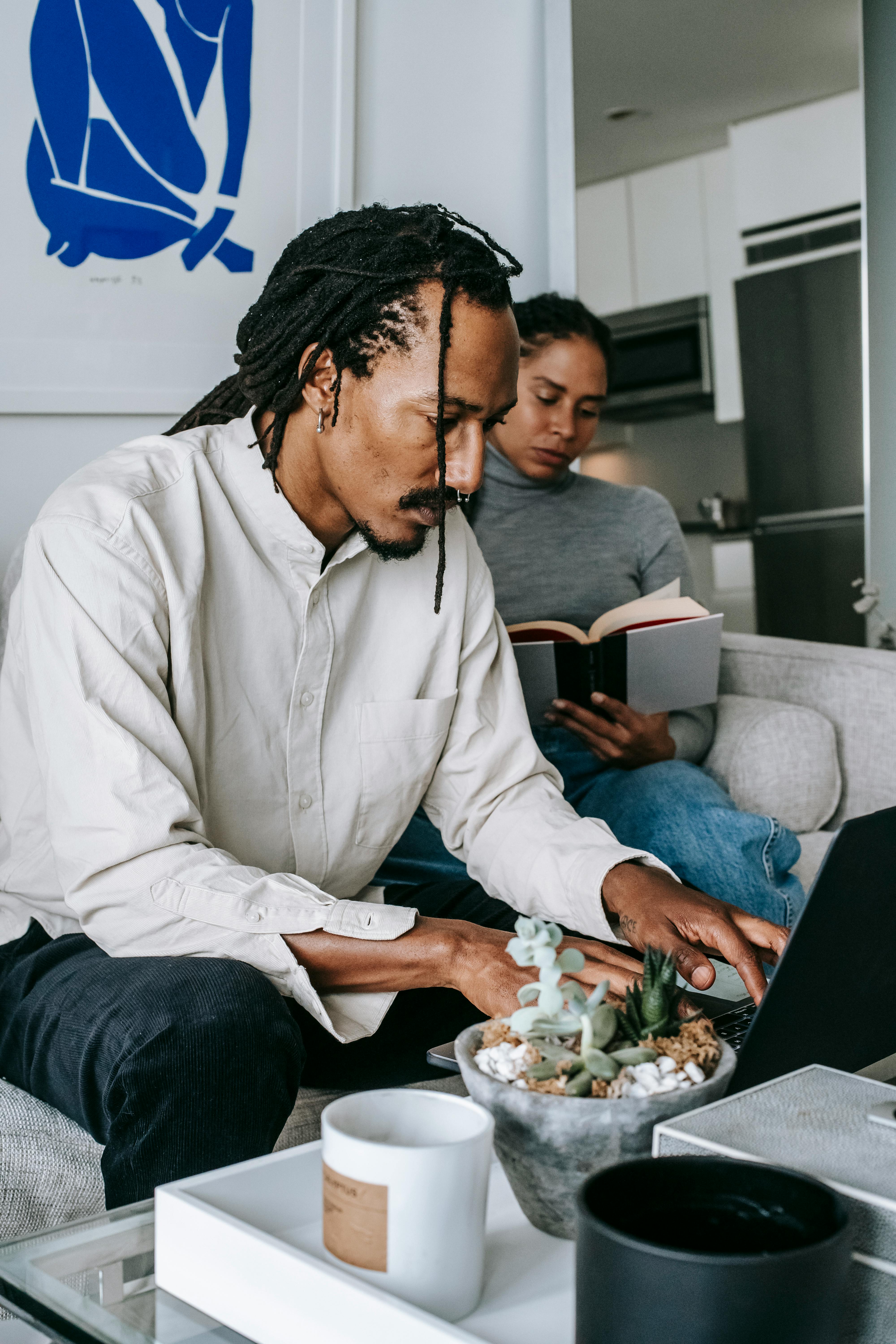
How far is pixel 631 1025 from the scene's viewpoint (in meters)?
0.70

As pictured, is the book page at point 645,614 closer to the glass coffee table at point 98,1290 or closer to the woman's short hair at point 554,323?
the woman's short hair at point 554,323

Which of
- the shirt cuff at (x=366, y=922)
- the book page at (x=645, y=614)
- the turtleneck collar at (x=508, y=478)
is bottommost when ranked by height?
the shirt cuff at (x=366, y=922)

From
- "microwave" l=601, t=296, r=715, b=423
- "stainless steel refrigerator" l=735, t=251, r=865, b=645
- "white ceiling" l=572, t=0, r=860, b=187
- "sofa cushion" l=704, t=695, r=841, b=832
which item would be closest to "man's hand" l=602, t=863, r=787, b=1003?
"sofa cushion" l=704, t=695, r=841, b=832

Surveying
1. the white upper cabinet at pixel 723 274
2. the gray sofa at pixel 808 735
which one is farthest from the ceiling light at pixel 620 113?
the white upper cabinet at pixel 723 274

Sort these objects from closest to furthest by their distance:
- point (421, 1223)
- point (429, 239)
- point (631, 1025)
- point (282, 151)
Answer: point (421, 1223), point (631, 1025), point (429, 239), point (282, 151)

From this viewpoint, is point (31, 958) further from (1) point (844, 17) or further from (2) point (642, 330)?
(2) point (642, 330)

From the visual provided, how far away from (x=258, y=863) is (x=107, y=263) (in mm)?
982

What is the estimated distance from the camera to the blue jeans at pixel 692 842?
1.70 m

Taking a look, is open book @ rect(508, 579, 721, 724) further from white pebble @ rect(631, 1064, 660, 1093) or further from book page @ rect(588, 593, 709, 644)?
white pebble @ rect(631, 1064, 660, 1093)

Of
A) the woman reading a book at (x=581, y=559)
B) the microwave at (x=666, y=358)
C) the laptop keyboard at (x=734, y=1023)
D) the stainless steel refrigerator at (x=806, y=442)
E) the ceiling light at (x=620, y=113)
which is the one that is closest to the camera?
the laptop keyboard at (x=734, y=1023)

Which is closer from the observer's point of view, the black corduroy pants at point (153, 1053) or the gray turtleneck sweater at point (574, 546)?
the black corduroy pants at point (153, 1053)

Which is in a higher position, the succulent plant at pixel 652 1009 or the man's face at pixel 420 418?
the man's face at pixel 420 418

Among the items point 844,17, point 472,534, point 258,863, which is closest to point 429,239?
point 472,534

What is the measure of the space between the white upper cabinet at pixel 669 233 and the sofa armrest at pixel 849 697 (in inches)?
114
